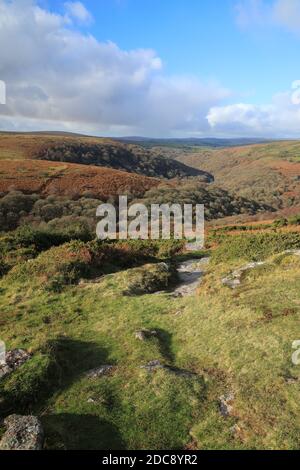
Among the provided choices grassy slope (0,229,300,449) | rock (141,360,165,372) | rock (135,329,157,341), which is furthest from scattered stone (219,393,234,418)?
rock (135,329,157,341)

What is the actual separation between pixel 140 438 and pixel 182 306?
8.44 m

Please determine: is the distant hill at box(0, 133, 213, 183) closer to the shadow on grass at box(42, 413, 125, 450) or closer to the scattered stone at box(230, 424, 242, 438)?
the shadow on grass at box(42, 413, 125, 450)

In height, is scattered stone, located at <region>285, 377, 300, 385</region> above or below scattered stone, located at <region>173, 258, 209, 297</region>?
above

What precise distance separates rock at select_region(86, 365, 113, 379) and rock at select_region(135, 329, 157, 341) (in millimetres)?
2007

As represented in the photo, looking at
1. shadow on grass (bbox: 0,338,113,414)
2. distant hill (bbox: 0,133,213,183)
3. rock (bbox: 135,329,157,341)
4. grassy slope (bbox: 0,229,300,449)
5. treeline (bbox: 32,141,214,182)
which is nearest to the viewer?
grassy slope (bbox: 0,229,300,449)

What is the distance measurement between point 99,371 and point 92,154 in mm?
134945

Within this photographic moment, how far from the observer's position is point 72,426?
9.48m

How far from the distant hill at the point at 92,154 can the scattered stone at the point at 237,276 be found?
89236mm

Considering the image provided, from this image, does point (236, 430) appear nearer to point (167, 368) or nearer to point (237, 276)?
point (167, 368)

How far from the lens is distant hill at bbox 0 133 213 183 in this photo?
121m

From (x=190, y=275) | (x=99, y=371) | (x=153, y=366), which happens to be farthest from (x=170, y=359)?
(x=190, y=275)

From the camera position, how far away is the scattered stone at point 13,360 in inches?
452

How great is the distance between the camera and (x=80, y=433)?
9234 mm
